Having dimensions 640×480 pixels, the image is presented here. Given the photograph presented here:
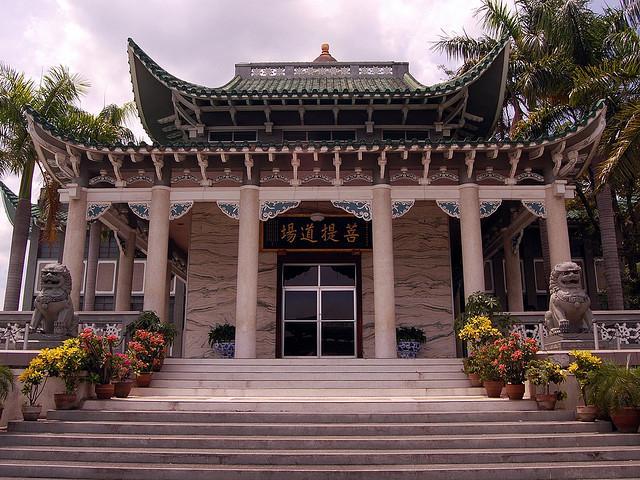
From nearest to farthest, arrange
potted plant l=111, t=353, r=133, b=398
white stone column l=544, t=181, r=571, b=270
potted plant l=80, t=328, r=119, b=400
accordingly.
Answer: potted plant l=80, t=328, r=119, b=400 < potted plant l=111, t=353, r=133, b=398 < white stone column l=544, t=181, r=571, b=270

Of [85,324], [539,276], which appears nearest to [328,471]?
[85,324]

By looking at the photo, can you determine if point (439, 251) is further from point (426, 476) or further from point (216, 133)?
point (426, 476)

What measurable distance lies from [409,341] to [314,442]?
797cm

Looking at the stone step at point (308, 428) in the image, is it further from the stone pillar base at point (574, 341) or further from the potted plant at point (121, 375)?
the stone pillar base at point (574, 341)

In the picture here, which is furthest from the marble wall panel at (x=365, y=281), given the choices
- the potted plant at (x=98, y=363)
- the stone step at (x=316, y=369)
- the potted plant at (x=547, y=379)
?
the potted plant at (x=547, y=379)

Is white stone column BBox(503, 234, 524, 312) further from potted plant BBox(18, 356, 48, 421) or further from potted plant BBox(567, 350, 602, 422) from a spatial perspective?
potted plant BBox(18, 356, 48, 421)

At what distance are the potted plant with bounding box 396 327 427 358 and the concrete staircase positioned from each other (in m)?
4.51

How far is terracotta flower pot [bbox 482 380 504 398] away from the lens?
10.1 metres

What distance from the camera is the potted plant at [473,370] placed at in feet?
35.4

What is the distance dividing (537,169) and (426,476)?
9791 millimetres

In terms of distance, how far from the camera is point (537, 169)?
14289 mm

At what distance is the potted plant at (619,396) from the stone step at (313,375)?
10.8 ft

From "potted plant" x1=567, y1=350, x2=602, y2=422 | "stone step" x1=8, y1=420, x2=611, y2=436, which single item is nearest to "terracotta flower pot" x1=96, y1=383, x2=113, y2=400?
"stone step" x1=8, y1=420, x2=611, y2=436

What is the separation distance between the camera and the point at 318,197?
14.1 metres
